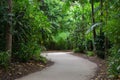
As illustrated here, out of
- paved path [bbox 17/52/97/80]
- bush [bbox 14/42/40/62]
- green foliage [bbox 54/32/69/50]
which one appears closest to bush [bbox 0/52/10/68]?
paved path [bbox 17/52/97/80]

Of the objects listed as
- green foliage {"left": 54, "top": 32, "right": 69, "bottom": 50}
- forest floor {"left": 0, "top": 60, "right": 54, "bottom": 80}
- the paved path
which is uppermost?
green foliage {"left": 54, "top": 32, "right": 69, "bottom": 50}

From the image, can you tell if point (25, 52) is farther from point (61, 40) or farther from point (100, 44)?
point (61, 40)

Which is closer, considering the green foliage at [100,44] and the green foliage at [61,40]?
the green foliage at [100,44]

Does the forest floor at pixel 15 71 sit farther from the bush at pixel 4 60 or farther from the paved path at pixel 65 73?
the paved path at pixel 65 73

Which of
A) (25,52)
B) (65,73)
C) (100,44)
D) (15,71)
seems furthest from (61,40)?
(15,71)

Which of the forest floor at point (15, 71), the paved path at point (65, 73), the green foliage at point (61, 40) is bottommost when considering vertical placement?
the paved path at point (65, 73)

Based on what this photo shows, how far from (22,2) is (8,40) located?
334 cm

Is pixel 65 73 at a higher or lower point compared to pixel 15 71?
lower

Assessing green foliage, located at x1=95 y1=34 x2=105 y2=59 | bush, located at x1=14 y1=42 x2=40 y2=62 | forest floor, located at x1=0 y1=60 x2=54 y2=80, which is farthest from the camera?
green foliage, located at x1=95 y1=34 x2=105 y2=59

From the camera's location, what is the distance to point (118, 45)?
507 inches

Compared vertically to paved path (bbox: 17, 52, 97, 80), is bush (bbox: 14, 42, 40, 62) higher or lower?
higher

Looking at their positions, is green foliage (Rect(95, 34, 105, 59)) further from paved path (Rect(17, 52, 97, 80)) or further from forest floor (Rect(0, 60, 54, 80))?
forest floor (Rect(0, 60, 54, 80))

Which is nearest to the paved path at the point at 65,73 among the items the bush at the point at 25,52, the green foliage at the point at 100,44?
the bush at the point at 25,52

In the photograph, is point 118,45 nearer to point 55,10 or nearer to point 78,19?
point 78,19
